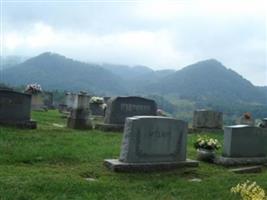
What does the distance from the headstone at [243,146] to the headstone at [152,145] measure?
1.67 meters

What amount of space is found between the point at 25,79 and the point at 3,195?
595ft

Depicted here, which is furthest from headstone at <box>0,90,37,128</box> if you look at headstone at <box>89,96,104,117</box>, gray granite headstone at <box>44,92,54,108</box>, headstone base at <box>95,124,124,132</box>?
gray granite headstone at <box>44,92,54,108</box>

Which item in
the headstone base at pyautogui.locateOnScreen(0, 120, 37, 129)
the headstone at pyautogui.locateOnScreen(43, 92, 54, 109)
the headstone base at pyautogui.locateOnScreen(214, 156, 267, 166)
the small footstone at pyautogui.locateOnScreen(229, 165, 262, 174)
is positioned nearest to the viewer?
the small footstone at pyautogui.locateOnScreen(229, 165, 262, 174)

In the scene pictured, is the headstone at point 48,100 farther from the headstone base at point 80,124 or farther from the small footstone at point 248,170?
the small footstone at point 248,170

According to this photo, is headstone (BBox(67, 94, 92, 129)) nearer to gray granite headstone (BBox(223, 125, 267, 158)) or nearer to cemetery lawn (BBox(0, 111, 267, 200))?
cemetery lawn (BBox(0, 111, 267, 200))

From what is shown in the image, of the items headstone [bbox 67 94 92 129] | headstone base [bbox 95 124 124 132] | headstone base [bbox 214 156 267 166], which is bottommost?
headstone base [bbox 214 156 267 166]

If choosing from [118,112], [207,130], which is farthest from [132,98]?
[207,130]

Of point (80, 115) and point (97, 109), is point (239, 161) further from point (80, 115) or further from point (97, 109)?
point (97, 109)

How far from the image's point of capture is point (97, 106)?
26922 mm

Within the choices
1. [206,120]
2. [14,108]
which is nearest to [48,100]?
[206,120]

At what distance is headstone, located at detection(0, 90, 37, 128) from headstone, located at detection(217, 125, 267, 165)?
6.79m

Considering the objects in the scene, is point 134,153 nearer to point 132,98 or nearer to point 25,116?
point 25,116

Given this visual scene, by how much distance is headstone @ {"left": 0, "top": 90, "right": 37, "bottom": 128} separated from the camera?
1691 centimetres

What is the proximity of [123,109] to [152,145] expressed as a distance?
821cm
